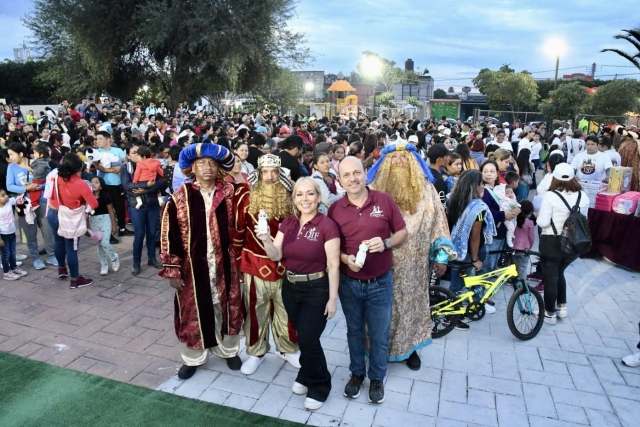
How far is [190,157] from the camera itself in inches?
150

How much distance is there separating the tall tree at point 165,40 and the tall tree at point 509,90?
21.7m

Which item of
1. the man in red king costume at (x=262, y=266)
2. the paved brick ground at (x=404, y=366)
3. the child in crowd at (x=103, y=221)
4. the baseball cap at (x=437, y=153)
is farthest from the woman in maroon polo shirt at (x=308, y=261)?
the child in crowd at (x=103, y=221)

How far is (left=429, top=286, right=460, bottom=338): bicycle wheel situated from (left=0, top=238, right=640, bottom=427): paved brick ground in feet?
0.37

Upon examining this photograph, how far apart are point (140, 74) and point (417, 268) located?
2221 centimetres

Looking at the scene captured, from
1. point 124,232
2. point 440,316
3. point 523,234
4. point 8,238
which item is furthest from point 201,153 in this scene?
point 124,232

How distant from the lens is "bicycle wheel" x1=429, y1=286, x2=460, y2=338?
467 centimetres

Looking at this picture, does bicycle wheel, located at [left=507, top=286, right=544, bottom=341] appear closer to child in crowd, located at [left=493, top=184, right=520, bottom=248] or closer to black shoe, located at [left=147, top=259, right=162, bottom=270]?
child in crowd, located at [left=493, top=184, right=520, bottom=248]

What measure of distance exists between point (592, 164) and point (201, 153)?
7632 millimetres

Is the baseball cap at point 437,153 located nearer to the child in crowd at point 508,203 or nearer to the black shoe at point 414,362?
the child in crowd at point 508,203

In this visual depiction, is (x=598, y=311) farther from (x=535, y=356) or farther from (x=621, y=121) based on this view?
(x=621, y=121)

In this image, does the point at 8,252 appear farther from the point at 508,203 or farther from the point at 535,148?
the point at 535,148

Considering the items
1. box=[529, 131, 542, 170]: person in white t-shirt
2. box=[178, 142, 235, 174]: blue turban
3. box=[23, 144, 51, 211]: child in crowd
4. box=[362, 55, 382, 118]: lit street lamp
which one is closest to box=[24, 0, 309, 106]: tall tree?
box=[529, 131, 542, 170]: person in white t-shirt

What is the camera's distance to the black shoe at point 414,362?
4.24 m

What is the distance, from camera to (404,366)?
4.30 meters
